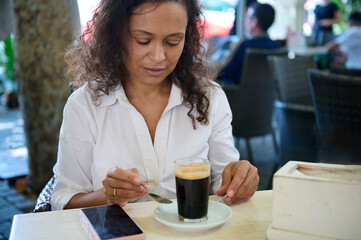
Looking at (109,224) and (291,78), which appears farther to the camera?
(291,78)

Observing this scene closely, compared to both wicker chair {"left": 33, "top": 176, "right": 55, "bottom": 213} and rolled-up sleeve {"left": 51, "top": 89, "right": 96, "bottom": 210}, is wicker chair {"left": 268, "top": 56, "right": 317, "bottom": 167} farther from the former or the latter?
wicker chair {"left": 33, "top": 176, "right": 55, "bottom": 213}

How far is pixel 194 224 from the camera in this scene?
0.94 m

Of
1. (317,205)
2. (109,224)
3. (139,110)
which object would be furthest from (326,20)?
(109,224)

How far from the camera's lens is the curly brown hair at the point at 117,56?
4.91 feet

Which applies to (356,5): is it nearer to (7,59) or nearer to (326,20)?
(326,20)

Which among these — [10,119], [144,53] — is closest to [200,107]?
[144,53]

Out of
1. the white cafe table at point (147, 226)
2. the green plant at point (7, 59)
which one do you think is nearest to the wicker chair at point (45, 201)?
the white cafe table at point (147, 226)

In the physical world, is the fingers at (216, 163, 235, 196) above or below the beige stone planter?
below

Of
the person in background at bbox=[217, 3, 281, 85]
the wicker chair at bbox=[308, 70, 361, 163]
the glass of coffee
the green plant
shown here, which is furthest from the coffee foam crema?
the green plant

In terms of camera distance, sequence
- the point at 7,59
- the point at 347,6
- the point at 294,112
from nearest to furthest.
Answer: the point at 294,112 → the point at 7,59 → the point at 347,6

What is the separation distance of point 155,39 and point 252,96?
2.36 m

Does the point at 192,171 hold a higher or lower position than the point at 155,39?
lower

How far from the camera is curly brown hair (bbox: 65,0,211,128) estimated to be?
1.50 m

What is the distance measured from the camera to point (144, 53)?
1422 millimetres
